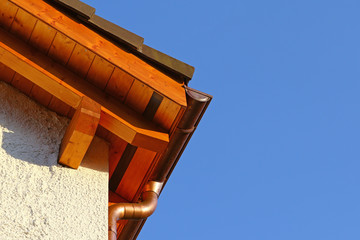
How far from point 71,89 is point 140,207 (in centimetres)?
90

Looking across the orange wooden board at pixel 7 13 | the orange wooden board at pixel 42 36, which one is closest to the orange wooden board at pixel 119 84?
the orange wooden board at pixel 42 36

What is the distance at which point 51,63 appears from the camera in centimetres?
341

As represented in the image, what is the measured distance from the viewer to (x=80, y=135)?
319 centimetres

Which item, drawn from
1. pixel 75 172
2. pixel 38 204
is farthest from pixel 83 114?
pixel 38 204

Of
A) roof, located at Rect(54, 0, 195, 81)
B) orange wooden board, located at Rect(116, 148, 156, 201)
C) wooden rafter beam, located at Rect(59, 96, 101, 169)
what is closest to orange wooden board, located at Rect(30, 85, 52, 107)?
wooden rafter beam, located at Rect(59, 96, 101, 169)

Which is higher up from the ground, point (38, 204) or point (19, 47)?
point (19, 47)

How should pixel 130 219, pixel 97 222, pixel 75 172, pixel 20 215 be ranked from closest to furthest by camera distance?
pixel 20 215
pixel 97 222
pixel 75 172
pixel 130 219

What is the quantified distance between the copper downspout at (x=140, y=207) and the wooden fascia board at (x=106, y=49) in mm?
754

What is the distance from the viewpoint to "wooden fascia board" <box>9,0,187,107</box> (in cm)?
329

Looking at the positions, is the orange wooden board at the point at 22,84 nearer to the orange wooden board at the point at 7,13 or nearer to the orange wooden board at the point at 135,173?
the orange wooden board at the point at 7,13

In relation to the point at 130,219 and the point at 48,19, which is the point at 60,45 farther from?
the point at 130,219

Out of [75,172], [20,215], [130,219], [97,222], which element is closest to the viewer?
[20,215]

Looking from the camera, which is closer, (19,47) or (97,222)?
(97,222)

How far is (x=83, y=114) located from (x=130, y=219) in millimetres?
839
